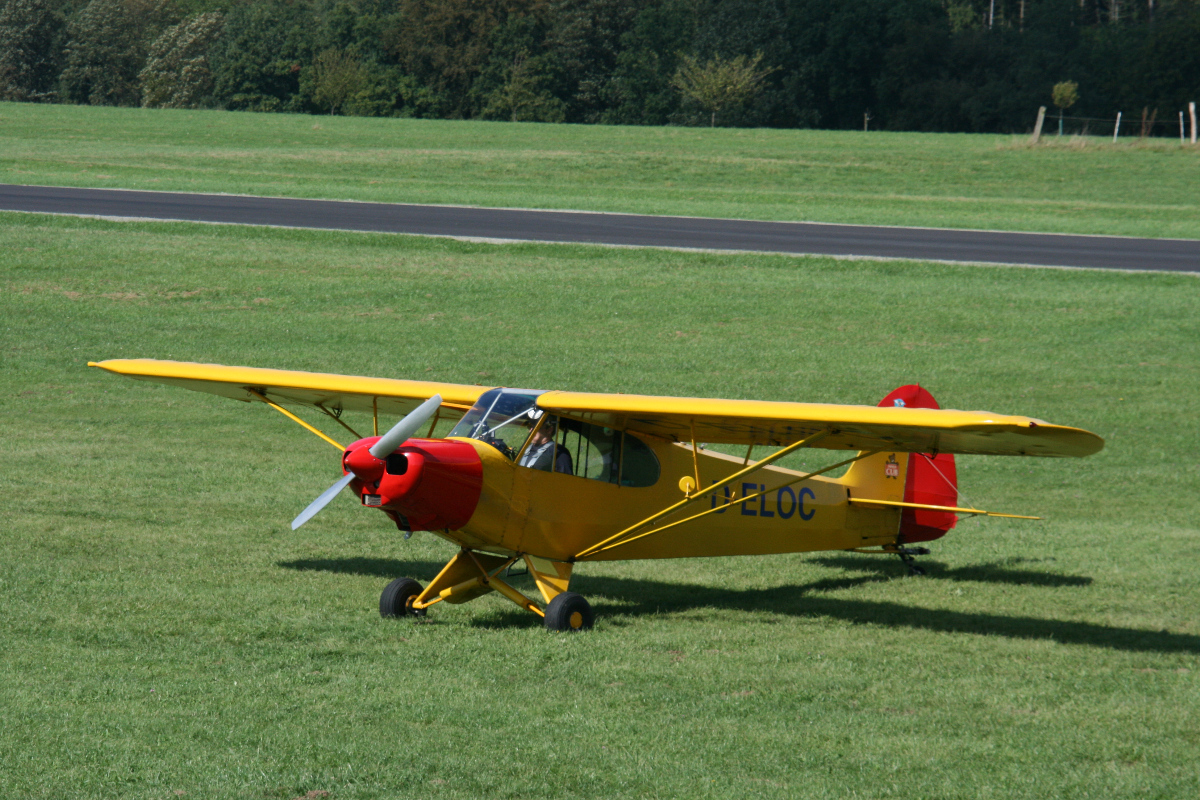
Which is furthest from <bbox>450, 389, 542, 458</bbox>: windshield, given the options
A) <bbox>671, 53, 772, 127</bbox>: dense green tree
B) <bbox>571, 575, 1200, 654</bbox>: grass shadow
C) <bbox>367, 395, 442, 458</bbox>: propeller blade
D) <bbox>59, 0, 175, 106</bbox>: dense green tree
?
<bbox>59, 0, 175, 106</bbox>: dense green tree

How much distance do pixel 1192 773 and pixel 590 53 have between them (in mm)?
81237

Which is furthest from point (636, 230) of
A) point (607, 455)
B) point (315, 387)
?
point (607, 455)

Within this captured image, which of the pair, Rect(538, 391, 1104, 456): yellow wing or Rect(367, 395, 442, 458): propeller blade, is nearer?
Rect(538, 391, 1104, 456): yellow wing

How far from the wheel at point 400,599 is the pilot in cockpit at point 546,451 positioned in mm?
1495

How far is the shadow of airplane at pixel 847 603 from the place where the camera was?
10.6 meters

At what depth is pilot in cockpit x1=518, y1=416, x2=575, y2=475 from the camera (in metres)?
10.5

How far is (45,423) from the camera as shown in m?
18.9

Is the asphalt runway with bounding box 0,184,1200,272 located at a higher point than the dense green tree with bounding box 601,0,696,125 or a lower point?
lower

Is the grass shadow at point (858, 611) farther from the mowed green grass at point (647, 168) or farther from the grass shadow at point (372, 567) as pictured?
the mowed green grass at point (647, 168)

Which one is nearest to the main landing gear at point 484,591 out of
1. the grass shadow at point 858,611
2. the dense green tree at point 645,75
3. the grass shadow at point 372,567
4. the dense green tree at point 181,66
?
the grass shadow at point 858,611

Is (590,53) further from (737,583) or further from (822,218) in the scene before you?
(737,583)

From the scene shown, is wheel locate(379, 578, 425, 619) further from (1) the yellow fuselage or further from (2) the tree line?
(2) the tree line

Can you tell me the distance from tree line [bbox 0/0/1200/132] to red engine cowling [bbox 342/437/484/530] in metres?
72.4

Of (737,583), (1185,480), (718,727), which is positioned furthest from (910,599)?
(1185,480)
